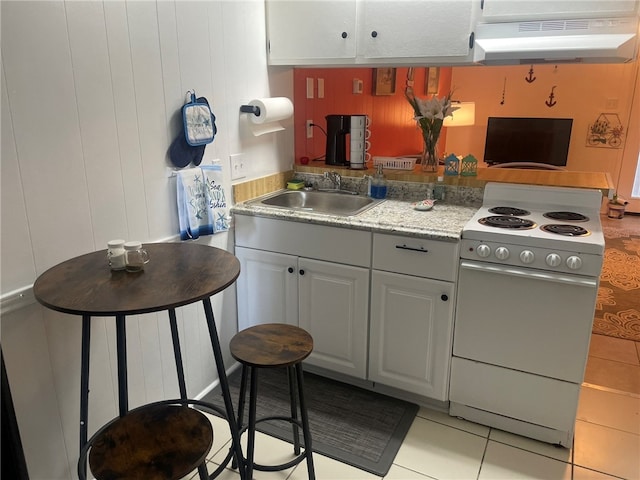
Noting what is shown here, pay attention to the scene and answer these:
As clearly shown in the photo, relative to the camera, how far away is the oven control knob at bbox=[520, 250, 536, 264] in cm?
190

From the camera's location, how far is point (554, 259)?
1.86 m

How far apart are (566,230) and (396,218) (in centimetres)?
72

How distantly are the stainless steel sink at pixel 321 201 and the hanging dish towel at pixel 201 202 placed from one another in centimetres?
39

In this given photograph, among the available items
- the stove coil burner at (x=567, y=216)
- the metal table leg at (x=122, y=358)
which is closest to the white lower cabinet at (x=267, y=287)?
the metal table leg at (x=122, y=358)

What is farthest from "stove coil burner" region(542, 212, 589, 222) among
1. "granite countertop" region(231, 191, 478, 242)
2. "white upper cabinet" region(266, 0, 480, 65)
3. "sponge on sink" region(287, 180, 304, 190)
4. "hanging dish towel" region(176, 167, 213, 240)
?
"hanging dish towel" region(176, 167, 213, 240)

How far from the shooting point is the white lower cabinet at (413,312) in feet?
6.82

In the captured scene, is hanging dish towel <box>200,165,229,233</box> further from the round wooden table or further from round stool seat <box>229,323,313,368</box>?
round stool seat <box>229,323,313,368</box>

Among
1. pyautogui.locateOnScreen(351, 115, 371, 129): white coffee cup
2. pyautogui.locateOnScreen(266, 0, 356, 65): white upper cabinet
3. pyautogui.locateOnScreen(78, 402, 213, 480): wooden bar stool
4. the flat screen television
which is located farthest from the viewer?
the flat screen television

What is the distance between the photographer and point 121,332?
1.51 m

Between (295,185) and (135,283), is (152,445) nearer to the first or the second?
(135,283)

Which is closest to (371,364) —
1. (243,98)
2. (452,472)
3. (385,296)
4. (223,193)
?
(385,296)

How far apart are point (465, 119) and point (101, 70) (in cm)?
438

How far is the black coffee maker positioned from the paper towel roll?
0.33 m

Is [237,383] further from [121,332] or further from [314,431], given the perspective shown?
[121,332]
